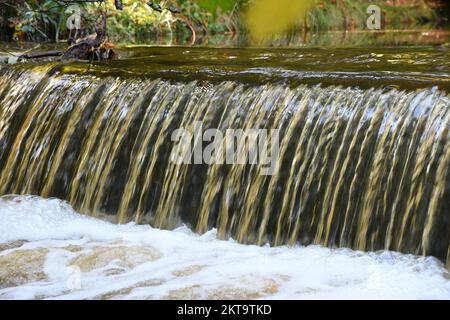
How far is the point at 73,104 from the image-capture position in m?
6.46

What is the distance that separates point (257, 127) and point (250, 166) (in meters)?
0.34

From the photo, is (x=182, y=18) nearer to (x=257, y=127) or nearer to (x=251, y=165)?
(x=257, y=127)

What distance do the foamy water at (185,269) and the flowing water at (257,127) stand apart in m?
0.08

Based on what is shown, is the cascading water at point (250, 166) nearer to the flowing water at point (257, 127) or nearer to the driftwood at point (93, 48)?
the flowing water at point (257, 127)

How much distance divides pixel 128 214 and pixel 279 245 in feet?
3.98

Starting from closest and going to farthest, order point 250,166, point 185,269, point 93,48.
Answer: point 185,269, point 250,166, point 93,48

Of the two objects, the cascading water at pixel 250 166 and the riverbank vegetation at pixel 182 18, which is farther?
the riverbank vegetation at pixel 182 18

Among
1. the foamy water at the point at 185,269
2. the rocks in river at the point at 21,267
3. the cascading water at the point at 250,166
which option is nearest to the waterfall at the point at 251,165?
the cascading water at the point at 250,166

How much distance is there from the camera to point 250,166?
529 centimetres

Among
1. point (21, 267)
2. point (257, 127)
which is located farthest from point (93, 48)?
point (21, 267)

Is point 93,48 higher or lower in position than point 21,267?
higher

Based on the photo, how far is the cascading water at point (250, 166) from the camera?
15.5 feet

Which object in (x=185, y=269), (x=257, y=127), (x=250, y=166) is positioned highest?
(x=257, y=127)
